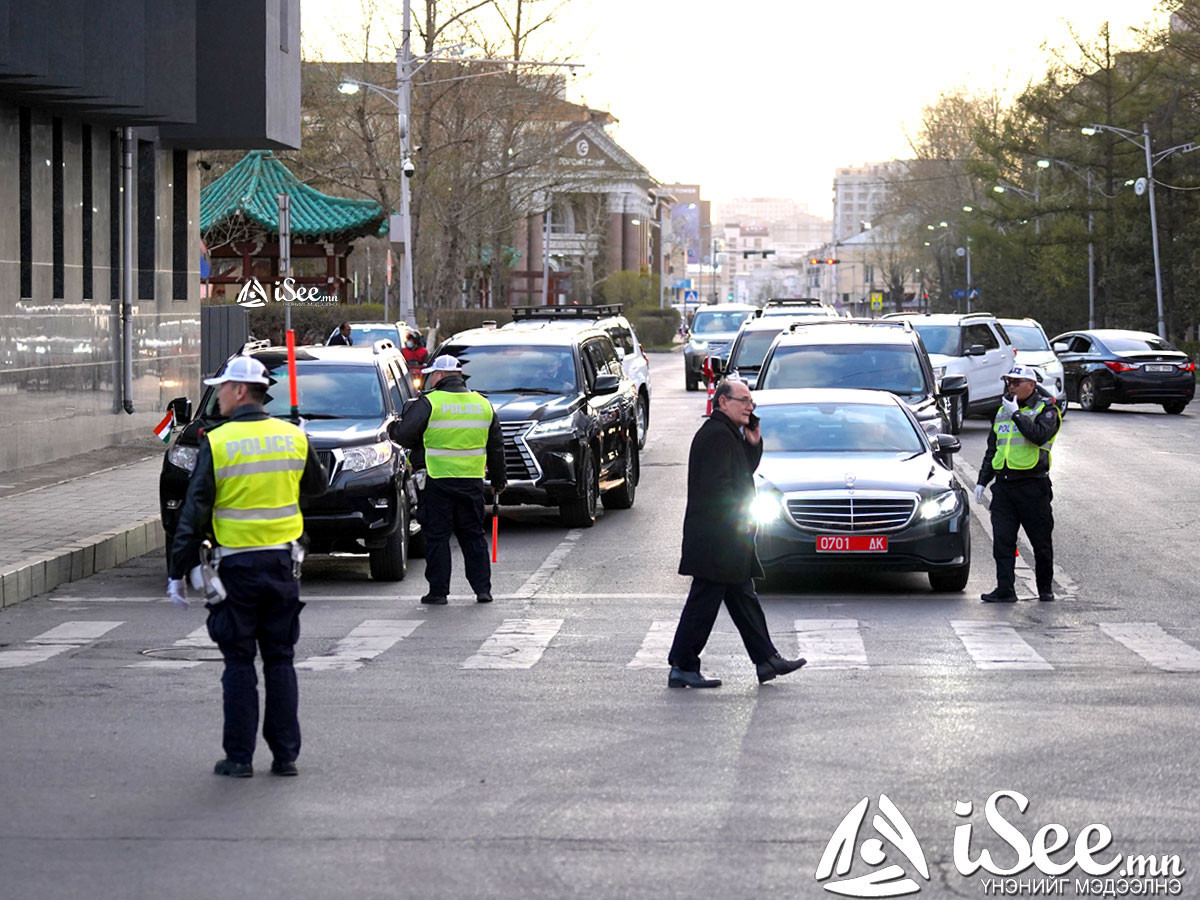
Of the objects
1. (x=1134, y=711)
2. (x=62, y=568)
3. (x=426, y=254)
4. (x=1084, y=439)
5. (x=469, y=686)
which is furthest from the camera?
(x=426, y=254)

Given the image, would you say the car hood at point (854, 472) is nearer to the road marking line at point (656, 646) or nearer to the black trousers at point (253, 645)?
the road marking line at point (656, 646)

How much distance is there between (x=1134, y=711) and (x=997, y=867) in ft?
10.4

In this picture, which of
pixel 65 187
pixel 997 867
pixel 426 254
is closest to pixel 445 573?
pixel 997 867

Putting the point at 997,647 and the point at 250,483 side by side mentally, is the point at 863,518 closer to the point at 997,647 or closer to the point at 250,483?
the point at 997,647

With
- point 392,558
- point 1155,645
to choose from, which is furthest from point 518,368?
point 1155,645

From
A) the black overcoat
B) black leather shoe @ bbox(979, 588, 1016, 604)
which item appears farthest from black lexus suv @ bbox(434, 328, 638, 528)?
the black overcoat

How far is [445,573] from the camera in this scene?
13.8m

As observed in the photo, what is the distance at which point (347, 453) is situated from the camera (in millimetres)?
14961

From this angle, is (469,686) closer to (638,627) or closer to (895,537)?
(638,627)

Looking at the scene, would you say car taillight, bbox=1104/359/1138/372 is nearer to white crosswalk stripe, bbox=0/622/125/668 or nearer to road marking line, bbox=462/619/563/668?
road marking line, bbox=462/619/563/668

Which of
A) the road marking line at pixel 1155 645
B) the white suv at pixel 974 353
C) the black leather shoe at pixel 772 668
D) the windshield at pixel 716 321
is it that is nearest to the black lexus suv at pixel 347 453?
the black leather shoe at pixel 772 668

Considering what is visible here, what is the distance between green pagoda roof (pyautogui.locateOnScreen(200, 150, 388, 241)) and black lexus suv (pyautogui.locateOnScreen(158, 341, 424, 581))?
32007 mm

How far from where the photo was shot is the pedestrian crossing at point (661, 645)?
11.1 metres

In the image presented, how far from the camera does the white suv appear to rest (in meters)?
32.3
